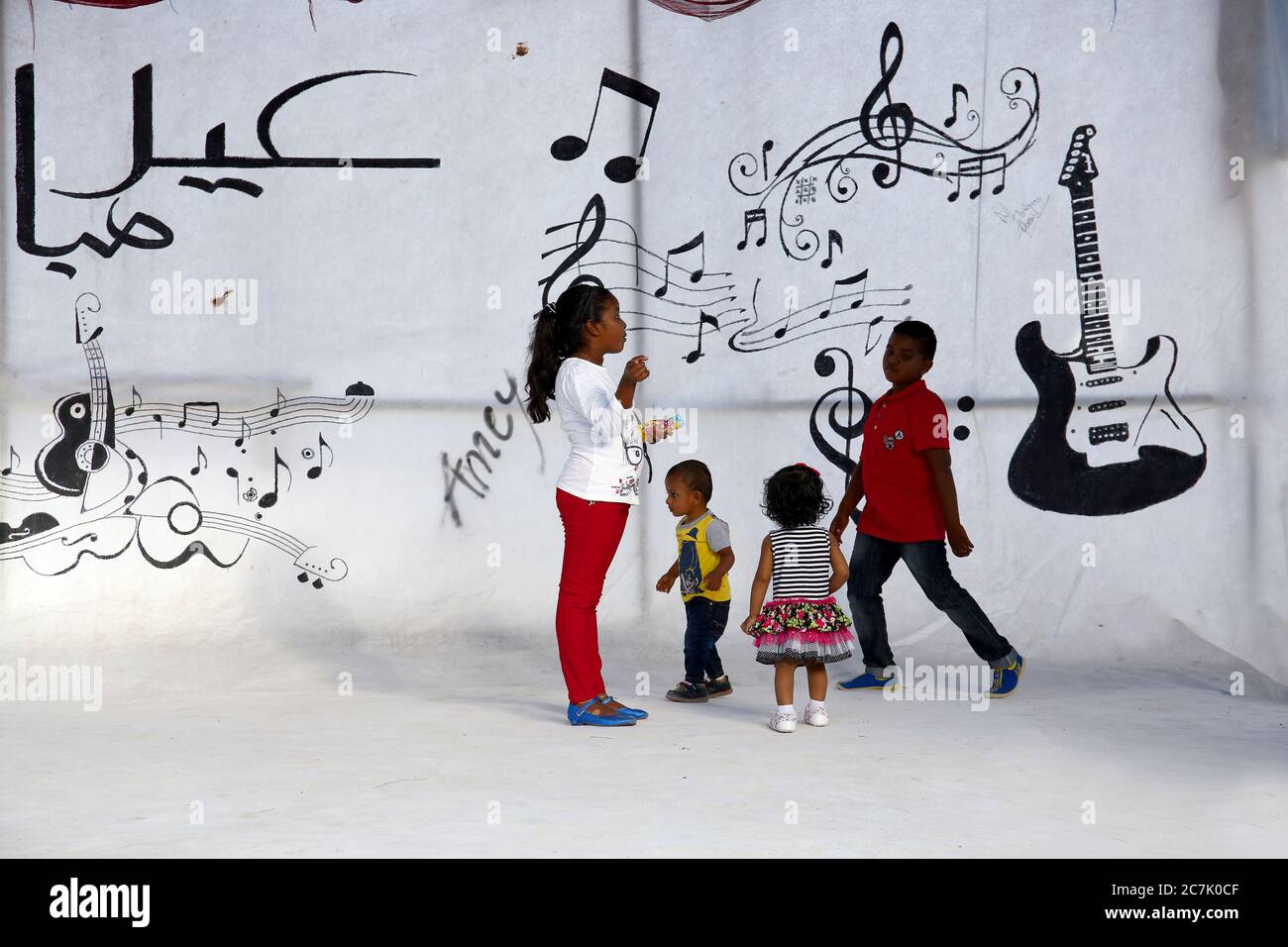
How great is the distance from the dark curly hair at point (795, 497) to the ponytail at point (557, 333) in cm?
61

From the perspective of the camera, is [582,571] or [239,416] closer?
[582,571]

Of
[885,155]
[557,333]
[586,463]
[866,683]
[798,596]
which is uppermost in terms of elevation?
[885,155]

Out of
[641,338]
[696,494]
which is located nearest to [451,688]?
[696,494]

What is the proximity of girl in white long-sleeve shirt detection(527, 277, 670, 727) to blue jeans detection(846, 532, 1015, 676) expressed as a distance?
88cm

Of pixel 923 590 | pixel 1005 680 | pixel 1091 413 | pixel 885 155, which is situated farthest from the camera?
pixel 885 155

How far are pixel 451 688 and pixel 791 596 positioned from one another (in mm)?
1256

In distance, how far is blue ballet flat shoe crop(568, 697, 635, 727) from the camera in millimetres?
3057

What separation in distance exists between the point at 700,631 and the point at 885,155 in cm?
192

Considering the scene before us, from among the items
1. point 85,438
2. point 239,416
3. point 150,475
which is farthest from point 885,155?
point 85,438

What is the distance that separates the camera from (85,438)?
4.39 meters

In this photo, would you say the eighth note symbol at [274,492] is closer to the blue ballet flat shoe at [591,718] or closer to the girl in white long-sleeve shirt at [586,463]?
the girl in white long-sleeve shirt at [586,463]

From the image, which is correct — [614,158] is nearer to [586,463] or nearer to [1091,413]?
[586,463]

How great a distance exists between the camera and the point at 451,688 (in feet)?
12.4
